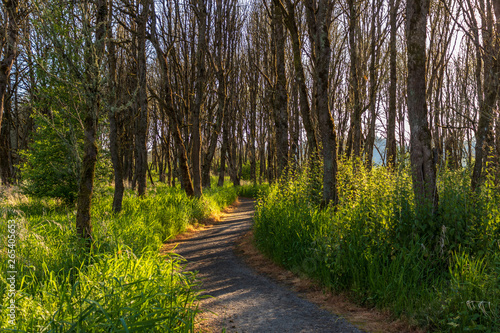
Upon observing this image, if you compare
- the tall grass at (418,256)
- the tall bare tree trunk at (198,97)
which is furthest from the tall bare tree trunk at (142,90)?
the tall grass at (418,256)

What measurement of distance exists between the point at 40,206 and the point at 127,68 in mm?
Answer: 10117

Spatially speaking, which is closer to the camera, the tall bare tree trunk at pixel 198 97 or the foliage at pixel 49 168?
the foliage at pixel 49 168

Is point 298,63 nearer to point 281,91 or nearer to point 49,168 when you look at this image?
point 281,91

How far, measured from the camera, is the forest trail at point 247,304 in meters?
3.53

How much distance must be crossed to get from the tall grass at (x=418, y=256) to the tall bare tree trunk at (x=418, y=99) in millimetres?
347

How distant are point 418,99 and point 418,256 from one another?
240 cm

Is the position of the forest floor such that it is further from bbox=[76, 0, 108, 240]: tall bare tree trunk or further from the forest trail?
bbox=[76, 0, 108, 240]: tall bare tree trunk

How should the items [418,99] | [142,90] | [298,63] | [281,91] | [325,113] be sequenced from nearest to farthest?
1. [418,99]
2. [325,113]
3. [298,63]
4. [142,90]
5. [281,91]

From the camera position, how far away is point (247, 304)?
4.18 metres

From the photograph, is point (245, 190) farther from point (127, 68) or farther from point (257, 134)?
point (127, 68)

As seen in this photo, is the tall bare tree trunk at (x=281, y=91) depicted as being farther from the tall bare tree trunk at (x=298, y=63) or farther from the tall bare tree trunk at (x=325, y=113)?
the tall bare tree trunk at (x=325, y=113)

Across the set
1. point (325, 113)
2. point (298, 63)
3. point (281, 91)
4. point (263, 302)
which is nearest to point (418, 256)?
point (263, 302)

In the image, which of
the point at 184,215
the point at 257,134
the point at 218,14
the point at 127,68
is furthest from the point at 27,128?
the point at 257,134

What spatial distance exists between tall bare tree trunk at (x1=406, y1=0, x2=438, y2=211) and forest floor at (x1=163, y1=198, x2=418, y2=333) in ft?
7.13
